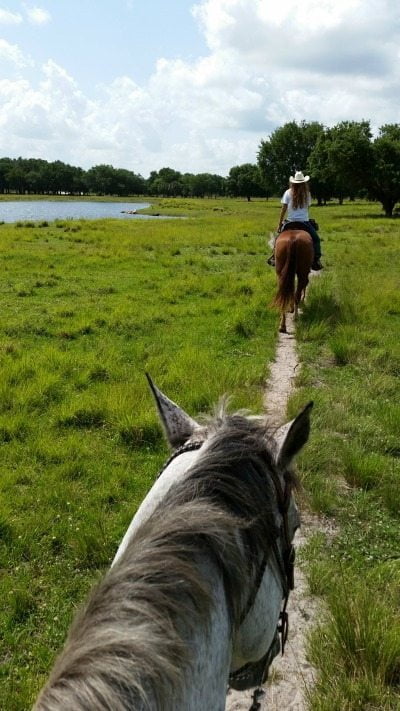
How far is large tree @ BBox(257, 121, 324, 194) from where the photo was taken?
67.9 meters

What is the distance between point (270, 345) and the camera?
802cm

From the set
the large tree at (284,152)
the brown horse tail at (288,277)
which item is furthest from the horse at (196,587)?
the large tree at (284,152)

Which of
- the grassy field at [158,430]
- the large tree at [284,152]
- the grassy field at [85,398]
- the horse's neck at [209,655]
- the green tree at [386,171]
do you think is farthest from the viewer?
the large tree at [284,152]

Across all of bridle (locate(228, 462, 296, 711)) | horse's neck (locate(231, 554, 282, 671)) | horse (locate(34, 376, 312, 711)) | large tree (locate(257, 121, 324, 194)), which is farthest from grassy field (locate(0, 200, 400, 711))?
large tree (locate(257, 121, 324, 194))

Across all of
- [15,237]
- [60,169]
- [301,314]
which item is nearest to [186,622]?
[301,314]

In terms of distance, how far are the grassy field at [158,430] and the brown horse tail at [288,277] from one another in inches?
22.3

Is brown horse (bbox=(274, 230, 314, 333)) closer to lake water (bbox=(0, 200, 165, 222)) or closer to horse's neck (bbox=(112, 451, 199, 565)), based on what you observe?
horse's neck (bbox=(112, 451, 199, 565))

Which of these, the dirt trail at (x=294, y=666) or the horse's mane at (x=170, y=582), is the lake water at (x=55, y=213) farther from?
the horse's mane at (x=170, y=582)

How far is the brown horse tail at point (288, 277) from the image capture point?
874 centimetres

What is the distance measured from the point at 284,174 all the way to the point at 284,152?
3049 mm

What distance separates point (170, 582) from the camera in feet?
3.72

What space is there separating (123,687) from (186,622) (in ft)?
0.67

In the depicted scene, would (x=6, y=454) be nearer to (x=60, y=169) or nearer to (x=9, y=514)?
(x=9, y=514)

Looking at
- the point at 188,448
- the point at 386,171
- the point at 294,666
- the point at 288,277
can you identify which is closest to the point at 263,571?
the point at 188,448
